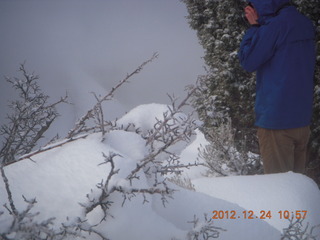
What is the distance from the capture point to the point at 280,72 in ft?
7.74

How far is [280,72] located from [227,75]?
175 centimetres

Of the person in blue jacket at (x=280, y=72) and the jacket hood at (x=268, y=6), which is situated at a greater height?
the jacket hood at (x=268, y=6)

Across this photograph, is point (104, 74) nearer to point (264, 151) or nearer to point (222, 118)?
point (222, 118)

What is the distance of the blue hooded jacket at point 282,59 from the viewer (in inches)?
90.4

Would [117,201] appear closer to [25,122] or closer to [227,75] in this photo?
[25,122]

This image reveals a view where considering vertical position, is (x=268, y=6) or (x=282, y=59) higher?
(x=268, y=6)

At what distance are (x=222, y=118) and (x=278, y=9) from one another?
2.17 metres

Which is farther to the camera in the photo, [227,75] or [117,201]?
[227,75]

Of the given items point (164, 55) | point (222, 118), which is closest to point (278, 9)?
point (222, 118)

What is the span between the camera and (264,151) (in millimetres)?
2596
